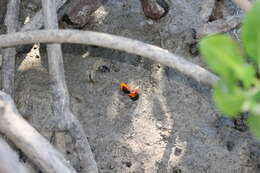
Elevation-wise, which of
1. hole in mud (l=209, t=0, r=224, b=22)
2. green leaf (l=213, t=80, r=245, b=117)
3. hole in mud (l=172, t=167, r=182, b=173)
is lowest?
hole in mud (l=172, t=167, r=182, b=173)

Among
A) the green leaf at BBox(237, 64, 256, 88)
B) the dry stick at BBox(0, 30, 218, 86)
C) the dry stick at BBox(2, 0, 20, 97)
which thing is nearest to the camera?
the green leaf at BBox(237, 64, 256, 88)

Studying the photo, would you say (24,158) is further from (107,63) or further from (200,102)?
(200,102)

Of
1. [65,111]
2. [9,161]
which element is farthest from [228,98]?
[65,111]

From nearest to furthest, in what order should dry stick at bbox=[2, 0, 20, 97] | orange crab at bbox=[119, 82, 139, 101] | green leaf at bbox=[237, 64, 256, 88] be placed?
green leaf at bbox=[237, 64, 256, 88], dry stick at bbox=[2, 0, 20, 97], orange crab at bbox=[119, 82, 139, 101]

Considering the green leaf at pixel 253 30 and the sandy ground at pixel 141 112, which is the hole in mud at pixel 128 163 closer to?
the sandy ground at pixel 141 112

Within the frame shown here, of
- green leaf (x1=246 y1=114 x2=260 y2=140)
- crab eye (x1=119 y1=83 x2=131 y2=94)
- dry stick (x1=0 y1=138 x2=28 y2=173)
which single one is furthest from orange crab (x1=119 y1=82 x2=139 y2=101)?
green leaf (x1=246 y1=114 x2=260 y2=140)

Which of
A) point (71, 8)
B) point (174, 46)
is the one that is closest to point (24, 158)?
point (71, 8)

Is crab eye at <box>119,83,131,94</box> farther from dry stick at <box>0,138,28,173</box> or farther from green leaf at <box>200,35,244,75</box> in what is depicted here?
green leaf at <box>200,35,244,75</box>
